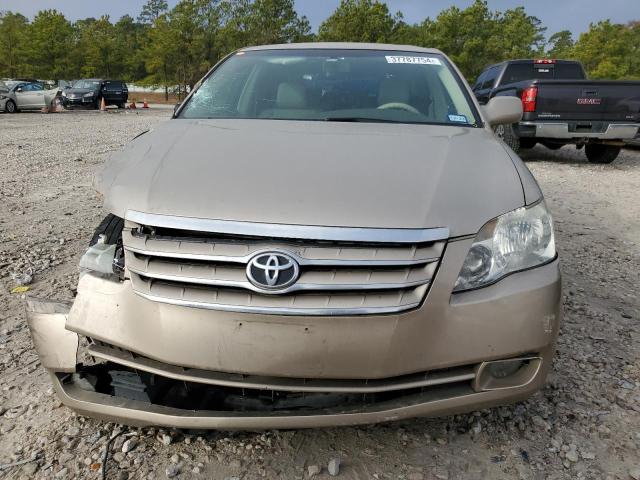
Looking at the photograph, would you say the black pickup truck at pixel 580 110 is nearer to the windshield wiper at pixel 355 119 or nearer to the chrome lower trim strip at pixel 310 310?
the windshield wiper at pixel 355 119

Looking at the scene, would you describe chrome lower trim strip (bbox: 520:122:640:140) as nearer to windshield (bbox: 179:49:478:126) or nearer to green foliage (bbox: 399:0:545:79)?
windshield (bbox: 179:49:478:126)

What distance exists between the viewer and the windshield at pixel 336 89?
9.28 feet

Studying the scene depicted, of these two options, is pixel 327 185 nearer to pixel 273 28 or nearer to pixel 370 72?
pixel 370 72

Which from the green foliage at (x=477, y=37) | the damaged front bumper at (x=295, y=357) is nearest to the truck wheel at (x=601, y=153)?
the damaged front bumper at (x=295, y=357)

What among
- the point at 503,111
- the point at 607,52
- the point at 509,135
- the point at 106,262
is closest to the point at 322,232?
the point at 106,262

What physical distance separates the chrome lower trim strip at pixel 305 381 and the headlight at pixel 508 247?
0.30m

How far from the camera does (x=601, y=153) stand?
31.0ft

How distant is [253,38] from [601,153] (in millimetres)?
46138

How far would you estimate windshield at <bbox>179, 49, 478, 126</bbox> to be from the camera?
9.28ft

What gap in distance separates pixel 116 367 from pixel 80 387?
150 mm

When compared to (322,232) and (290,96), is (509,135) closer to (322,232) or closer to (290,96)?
(290,96)

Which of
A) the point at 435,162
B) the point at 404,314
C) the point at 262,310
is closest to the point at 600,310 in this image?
the point at 435,162

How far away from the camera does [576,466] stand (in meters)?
1.93

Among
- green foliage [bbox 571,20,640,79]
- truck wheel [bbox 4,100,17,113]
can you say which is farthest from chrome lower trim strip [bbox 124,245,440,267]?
green foliage [bbox 571,20,640,79]
